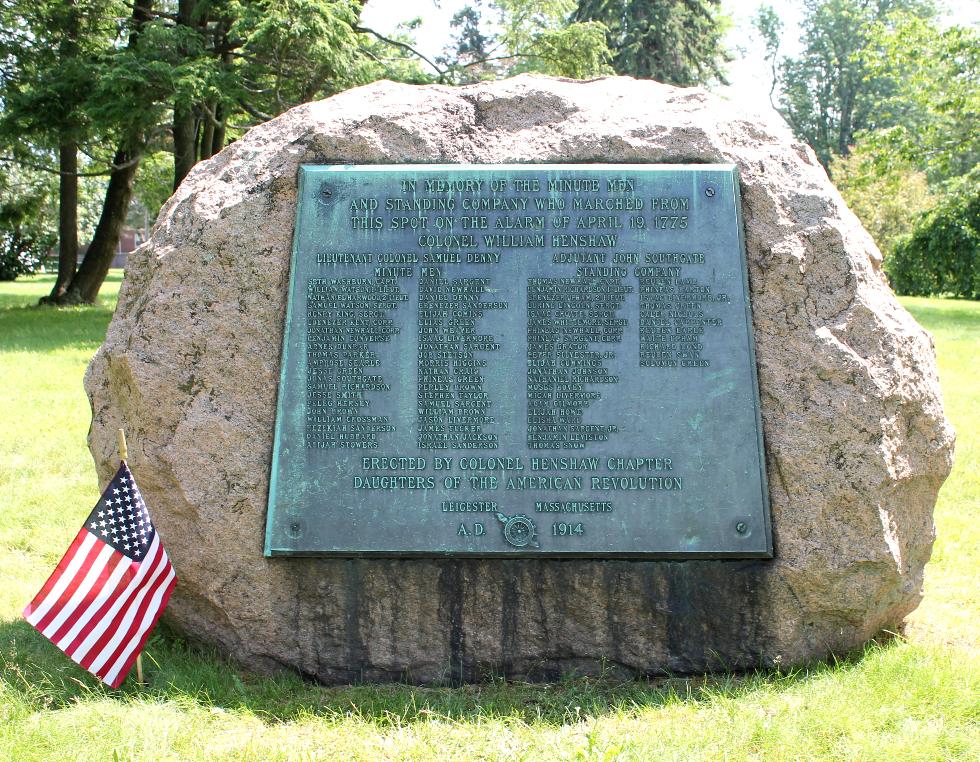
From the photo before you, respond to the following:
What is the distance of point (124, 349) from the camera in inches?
160

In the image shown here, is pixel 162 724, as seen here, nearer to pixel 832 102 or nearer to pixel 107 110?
pixel 107 110

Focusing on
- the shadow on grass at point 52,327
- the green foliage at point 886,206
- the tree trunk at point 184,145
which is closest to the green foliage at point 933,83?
the green foliage at point 886,206

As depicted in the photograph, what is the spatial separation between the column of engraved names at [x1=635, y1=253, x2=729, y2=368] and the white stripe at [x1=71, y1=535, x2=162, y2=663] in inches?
83.4

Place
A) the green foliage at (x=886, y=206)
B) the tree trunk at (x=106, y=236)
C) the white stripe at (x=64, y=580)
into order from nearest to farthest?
1. the white stripe at (x=64, y=580)
2. the tree trunk at (x=106, y=236)
3. the green foliage at (x=886, y=206)

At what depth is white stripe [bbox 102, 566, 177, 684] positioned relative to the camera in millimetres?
3666

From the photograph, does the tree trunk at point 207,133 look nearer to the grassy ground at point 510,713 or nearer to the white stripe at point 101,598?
the grassy ground at point 510,713

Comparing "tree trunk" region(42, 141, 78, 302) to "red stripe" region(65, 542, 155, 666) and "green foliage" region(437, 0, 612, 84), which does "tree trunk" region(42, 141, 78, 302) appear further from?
"red stripe" region(65, 542, 155, 666)

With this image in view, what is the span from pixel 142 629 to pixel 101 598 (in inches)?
8.0

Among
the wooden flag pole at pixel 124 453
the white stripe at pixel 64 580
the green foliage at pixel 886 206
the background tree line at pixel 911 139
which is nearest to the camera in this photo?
the white stripe at pixel 64 580

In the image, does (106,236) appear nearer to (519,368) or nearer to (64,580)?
(64,580)

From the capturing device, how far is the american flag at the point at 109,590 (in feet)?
11.8

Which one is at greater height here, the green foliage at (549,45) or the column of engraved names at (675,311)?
the green foliage at (549,45)

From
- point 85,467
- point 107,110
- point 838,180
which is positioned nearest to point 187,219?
point 85,467

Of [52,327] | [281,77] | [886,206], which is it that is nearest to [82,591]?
[281,77]
